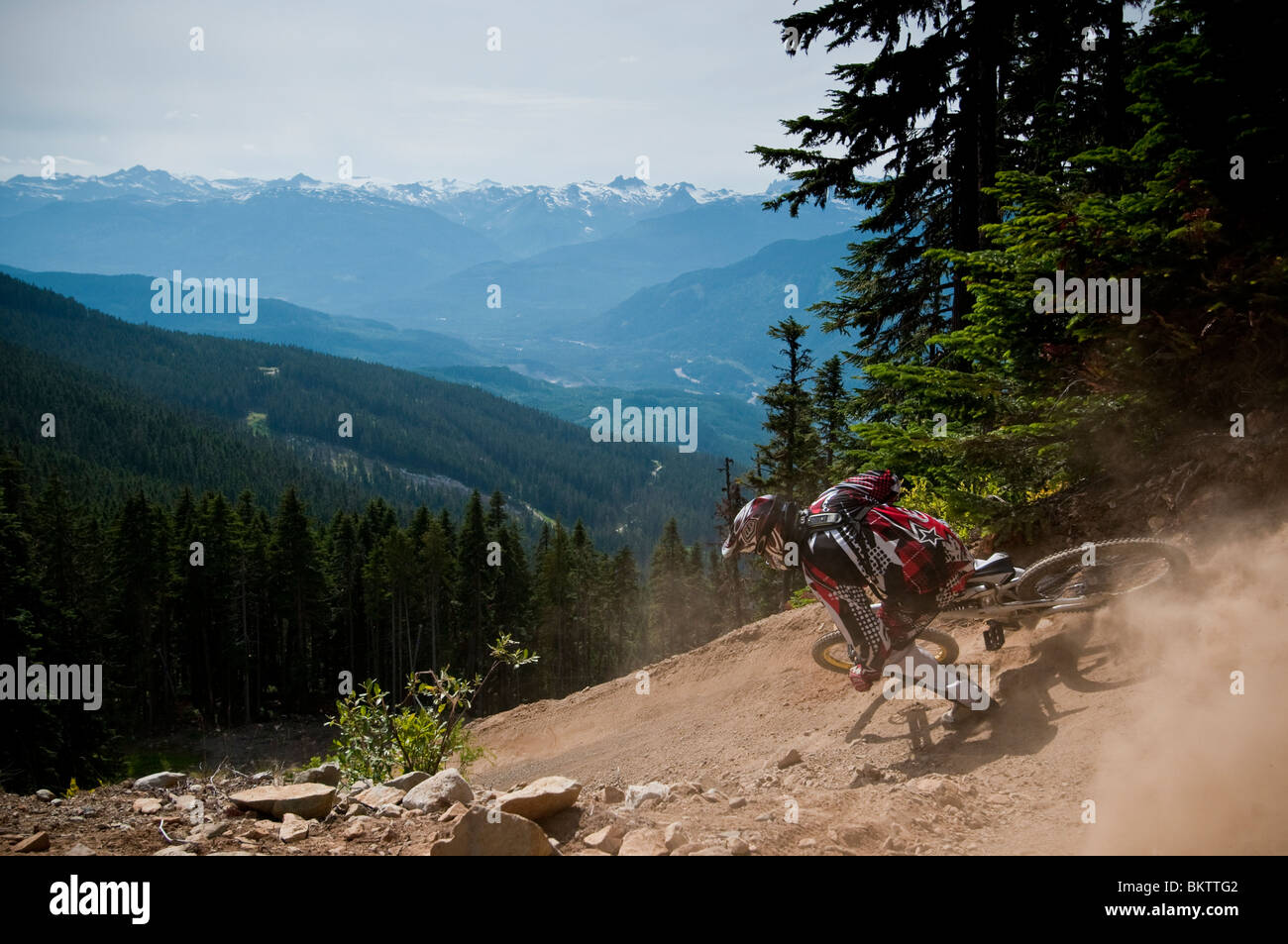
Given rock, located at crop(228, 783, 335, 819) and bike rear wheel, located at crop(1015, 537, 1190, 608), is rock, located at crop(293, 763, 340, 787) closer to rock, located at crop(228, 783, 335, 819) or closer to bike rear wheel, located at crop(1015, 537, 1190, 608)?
rock, located at crop(228, 783, 335, 819)

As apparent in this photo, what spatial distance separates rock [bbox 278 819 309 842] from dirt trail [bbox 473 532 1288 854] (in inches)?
72.5

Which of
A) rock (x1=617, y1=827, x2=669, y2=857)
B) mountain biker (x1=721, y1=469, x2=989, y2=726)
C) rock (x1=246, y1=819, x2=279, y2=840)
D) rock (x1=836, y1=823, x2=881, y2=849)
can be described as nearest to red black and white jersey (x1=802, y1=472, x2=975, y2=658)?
mountain biker (x1=721, y1=469, x2=989, y2=726)

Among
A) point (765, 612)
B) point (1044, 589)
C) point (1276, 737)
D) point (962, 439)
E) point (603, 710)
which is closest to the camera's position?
point (1276, 737)

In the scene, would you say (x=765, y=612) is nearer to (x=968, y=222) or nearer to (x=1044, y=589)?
(x=968, y=222)

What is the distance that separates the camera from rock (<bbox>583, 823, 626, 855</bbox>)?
475cm

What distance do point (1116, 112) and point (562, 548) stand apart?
54.9m

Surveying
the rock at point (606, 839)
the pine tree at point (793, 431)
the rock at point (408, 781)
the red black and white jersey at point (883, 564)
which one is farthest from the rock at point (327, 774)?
the pine tree at point (793, 431)

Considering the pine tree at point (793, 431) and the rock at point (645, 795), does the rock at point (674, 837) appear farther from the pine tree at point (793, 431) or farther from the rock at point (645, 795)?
the pine tree at point (793, 431)

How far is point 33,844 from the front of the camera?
14.3 ft

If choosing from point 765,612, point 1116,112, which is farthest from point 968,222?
point 765,612

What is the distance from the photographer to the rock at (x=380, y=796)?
575 centimetres
